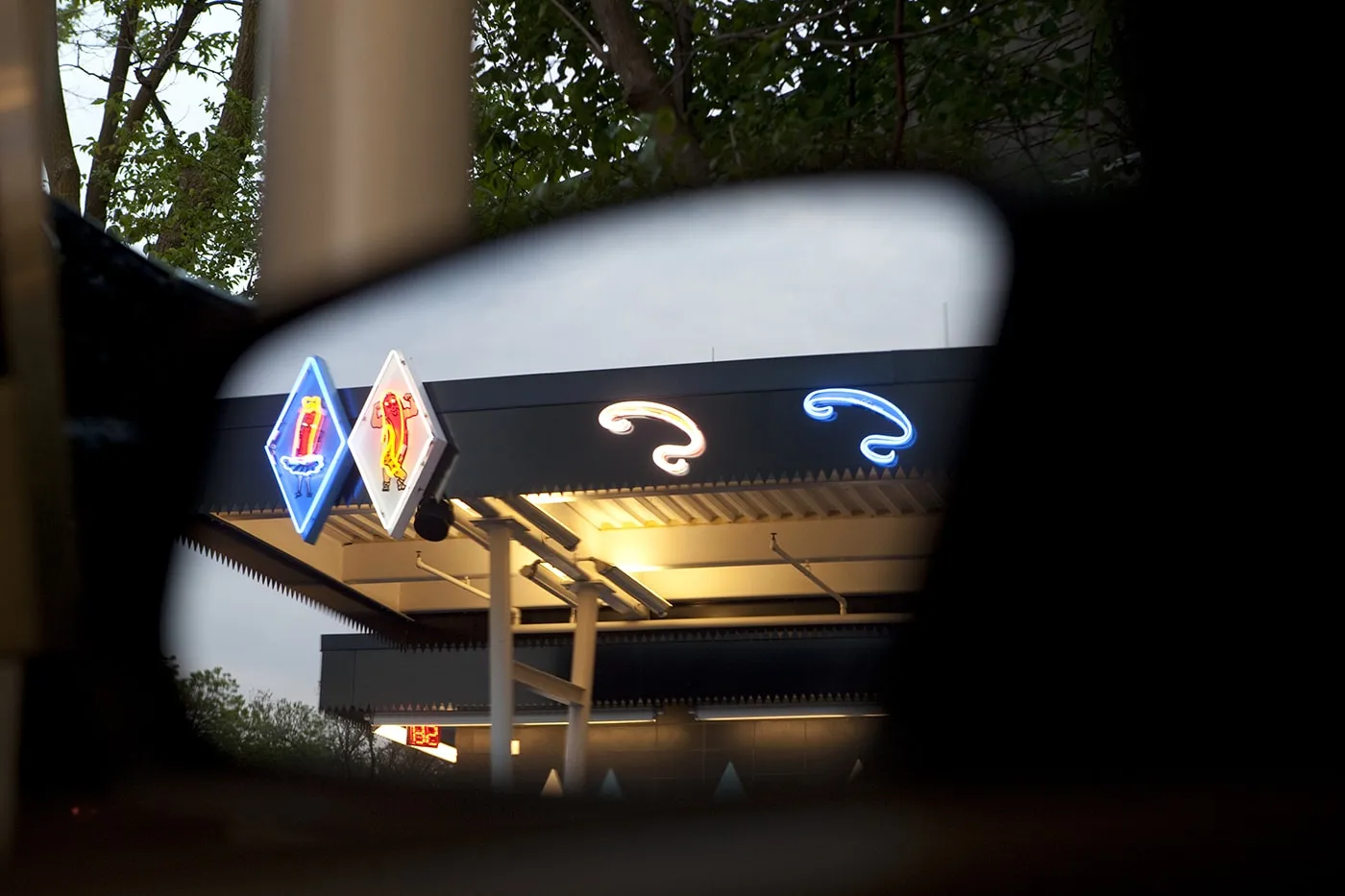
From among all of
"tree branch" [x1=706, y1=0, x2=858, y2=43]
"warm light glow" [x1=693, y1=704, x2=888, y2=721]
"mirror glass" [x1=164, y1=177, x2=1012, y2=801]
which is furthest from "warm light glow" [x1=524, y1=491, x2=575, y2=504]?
"tree branch" [x1=706, y1=0, x2=858, y2=43]

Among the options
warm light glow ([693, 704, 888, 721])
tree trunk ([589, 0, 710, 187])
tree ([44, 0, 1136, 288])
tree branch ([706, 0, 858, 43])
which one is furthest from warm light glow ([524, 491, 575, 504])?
tree trunk ([589, 0, 710, 187])

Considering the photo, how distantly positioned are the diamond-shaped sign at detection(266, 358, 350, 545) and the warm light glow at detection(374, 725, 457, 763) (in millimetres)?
168

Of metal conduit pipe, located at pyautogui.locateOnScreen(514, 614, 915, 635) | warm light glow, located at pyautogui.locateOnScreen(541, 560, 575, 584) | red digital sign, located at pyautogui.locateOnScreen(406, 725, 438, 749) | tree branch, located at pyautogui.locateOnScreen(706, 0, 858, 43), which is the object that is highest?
tree branch, located at pyautogui.locateOnScreen(706, 0, 858, 43)

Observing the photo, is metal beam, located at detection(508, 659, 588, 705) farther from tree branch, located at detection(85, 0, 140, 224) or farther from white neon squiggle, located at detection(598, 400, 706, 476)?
tree branch, located at detection(85, 0, 140, 224)

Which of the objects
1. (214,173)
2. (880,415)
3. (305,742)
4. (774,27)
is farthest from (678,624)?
(214,173)

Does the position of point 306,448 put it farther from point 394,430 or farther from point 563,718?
point 563,718

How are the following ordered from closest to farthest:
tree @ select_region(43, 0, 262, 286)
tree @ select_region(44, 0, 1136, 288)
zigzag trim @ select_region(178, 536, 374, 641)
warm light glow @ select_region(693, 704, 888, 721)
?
warm light glow @ select_region(693, 704, 888, 721) → zigzag trim @ select_region(178, 536, 374, 641) → tree @ select_region(44, 0, 1136, 288) → tree @ select_region(43, 0, 262, 286)

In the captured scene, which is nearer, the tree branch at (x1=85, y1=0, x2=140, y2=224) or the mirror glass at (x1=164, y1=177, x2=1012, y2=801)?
the mirror glass at (x1=164, y1=177, x2=1012, y2=801)

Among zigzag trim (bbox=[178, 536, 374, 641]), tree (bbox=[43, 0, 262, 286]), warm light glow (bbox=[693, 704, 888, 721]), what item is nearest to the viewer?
warm light glow (bbox=[693, 704, 888, 721])

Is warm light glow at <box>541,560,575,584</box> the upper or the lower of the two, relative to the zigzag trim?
lower

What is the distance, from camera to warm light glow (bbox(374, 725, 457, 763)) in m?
1.15

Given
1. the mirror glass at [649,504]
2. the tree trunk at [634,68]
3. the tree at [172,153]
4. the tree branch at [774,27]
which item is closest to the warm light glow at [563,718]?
the mirror glass at [649,504]

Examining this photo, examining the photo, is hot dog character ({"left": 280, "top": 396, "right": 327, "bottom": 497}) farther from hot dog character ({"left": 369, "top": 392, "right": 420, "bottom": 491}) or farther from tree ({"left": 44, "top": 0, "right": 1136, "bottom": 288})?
tree ({"left": 44, "top": 0, "right": 1136, "bottom": 288})

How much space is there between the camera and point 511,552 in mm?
1072
